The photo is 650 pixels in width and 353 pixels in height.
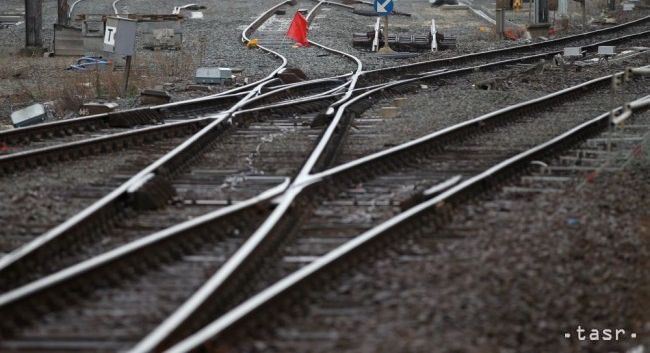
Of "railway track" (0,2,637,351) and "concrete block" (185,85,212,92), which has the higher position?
"railway track" (0,2,637,351)

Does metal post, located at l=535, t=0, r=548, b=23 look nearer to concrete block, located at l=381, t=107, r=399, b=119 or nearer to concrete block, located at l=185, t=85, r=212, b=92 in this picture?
concrete block, located at l=185, t=85, r=212, b=92

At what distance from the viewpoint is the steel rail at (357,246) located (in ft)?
18.8

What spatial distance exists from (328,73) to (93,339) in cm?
1504

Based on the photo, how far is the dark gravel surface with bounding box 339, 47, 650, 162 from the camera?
1304 centimetres

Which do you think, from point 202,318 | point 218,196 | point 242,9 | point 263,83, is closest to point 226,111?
point 263,83

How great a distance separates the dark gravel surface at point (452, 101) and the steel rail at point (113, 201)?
1.43m

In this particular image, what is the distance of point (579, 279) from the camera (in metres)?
7.16

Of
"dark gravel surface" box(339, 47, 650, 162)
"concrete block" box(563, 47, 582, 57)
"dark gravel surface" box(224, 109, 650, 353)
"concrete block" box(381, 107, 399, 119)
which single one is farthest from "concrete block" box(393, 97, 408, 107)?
"dark gravel surface" box(224, 109, 650, 353)

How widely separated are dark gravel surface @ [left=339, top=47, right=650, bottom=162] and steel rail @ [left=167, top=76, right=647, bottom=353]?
1469mm

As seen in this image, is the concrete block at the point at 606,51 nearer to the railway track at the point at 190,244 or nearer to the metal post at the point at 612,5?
the railway track at the point at 190,244

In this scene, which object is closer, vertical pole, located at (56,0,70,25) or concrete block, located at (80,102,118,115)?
concrete block, located at (80,102,118,115)

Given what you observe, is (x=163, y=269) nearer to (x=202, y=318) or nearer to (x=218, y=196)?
(x=202, y=318)

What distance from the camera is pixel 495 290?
6.85m

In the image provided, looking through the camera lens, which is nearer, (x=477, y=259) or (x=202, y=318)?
(x=202, y=318)
